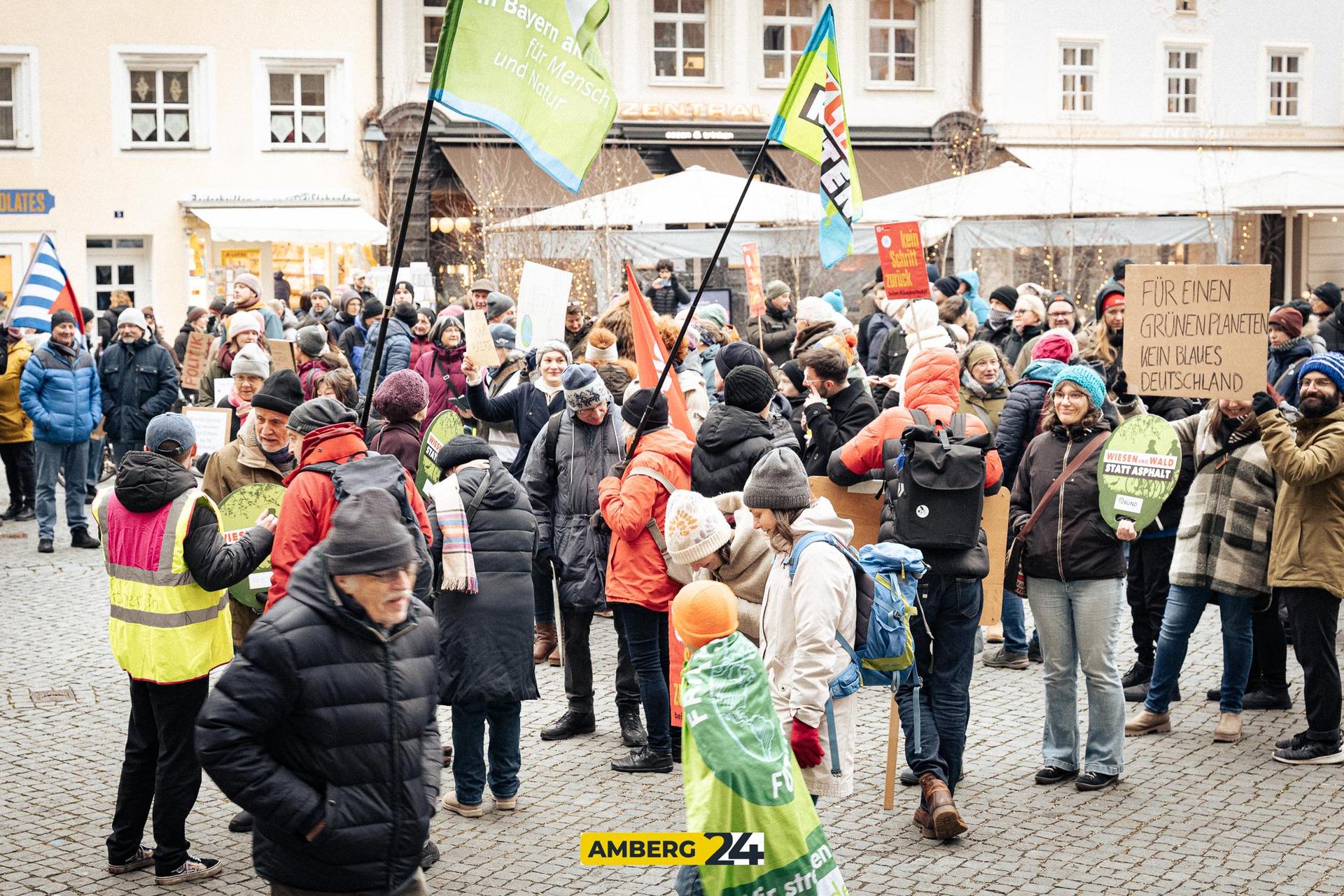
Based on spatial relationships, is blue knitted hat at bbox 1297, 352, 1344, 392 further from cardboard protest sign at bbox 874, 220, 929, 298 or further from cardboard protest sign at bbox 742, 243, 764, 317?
cardboard protest sign at bbox 742, 243, 764, 317

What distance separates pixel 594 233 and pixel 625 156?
9.39 m

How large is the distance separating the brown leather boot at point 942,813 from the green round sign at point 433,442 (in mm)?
3114

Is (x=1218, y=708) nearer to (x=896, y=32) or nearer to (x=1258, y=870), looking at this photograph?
(x=1258, y=870)

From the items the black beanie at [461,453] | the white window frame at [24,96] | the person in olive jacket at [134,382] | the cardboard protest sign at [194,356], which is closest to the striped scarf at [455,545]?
the black beanie at [461,453]

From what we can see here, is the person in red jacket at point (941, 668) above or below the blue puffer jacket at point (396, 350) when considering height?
below

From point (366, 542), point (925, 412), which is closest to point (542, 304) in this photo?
point (925, 412)

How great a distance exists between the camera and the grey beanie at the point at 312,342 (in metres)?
11.1

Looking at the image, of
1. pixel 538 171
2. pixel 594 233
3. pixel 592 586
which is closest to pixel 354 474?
pixel 592 586

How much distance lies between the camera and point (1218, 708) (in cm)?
791

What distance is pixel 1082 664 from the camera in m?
6.66

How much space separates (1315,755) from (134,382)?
10.8m

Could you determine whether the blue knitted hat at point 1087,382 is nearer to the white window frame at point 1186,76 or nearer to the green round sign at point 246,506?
the green round sign at point 246,506

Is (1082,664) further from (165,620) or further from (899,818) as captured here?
(165,620)

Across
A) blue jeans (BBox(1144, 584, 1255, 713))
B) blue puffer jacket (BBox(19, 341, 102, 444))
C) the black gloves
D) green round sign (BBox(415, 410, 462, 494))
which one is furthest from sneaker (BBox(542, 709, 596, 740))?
blue puffer jacket (BBox(19, 341, 102, 444))
